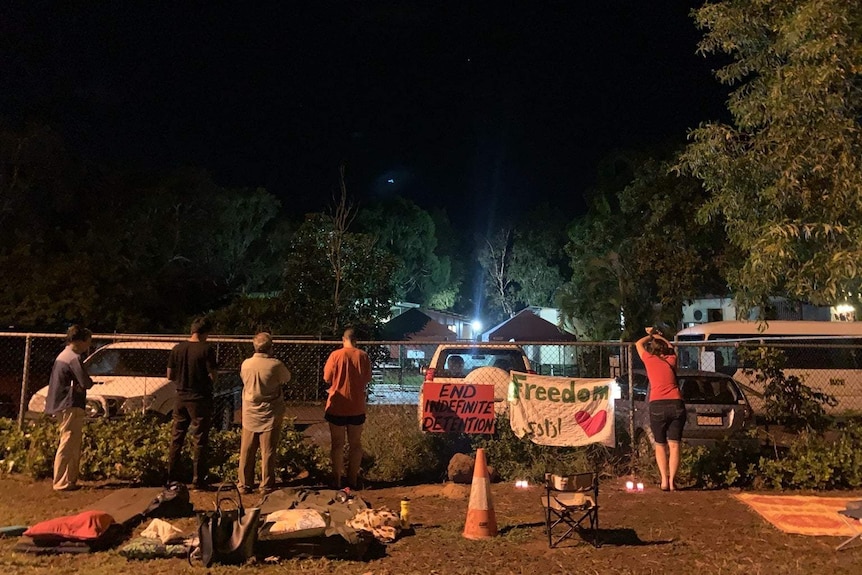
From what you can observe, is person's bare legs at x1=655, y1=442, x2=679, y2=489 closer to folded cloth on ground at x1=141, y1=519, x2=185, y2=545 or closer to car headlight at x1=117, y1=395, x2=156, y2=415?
folded cloth on ground at x1=141, y1=519, x2=185, y2=545

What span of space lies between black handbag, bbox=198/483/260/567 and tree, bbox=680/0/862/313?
535 centimetres

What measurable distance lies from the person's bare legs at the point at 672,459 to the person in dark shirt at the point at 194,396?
4.91m

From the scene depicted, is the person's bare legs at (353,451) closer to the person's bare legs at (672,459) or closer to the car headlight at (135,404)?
the person's bare legs at (672,459)

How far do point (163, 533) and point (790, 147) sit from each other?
690cm

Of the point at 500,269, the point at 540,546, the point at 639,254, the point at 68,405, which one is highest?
the point at 500,269

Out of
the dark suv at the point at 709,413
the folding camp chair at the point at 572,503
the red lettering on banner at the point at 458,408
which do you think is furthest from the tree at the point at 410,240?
the folding camp chair at the point at 572,503

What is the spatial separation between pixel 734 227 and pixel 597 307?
20.1 m

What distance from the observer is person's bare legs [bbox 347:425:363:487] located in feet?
24.2

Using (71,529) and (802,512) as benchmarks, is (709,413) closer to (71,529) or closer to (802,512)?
(802,512)

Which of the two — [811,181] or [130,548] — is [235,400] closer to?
[130,548]

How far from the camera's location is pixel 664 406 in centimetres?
727

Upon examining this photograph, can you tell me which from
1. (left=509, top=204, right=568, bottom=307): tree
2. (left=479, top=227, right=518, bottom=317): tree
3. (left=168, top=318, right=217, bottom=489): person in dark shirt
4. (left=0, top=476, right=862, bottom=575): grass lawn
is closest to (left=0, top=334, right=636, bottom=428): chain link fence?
(left=168, top=318, right=217, bottom=489): person in dark shirt

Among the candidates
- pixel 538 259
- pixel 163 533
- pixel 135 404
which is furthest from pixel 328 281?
pixel 538 259

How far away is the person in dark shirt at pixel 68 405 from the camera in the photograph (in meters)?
7.28
